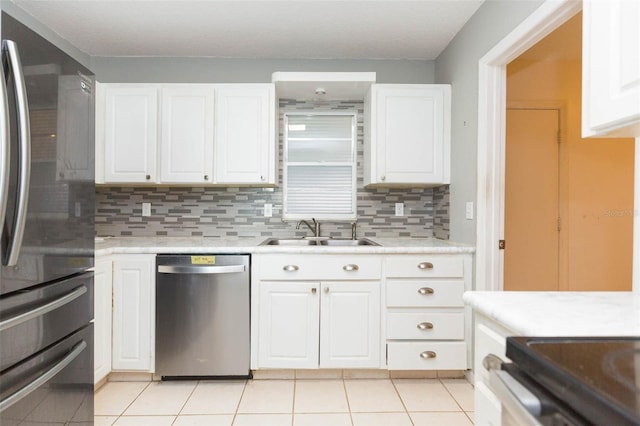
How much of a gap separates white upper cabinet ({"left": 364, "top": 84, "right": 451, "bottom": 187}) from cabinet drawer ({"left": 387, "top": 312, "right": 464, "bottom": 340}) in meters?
0.98

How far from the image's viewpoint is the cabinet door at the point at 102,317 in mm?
2107

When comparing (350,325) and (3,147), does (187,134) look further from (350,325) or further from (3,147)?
(350,325)

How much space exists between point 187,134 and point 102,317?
1.36 meters

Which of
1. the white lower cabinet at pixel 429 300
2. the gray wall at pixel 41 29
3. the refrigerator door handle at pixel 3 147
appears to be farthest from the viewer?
the white lower cabinet at pixel 429 300

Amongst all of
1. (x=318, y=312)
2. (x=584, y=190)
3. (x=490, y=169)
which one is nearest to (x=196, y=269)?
(x=318, y=312)

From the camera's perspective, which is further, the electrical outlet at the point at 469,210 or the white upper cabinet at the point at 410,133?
the white upper cabinet at the point at 410,133

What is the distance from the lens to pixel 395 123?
2703 millimetres

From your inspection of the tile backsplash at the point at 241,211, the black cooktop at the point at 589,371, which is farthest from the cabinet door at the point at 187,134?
the black cooktop at the point at 589,371

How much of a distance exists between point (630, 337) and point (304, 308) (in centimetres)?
177

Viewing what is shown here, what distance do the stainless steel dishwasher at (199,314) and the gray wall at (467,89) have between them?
1555 millimetres

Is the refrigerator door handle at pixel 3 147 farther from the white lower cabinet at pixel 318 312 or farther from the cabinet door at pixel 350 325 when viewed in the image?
the cabinet door at pixel 350 325

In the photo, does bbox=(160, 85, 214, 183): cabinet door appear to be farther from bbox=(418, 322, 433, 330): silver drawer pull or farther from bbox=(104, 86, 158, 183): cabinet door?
bbox=(418, 322, 433, 330): silver drawer pull

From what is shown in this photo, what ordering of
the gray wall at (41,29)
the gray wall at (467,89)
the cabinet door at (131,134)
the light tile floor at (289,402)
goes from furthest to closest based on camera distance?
the cabinet door at (131,134)
the gray wall at (41,29)
the gray wall at (467,89)
the light tile floor at (289,402)

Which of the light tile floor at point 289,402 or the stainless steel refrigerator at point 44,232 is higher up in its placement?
the stainless steel refrigerator at point 44,232
